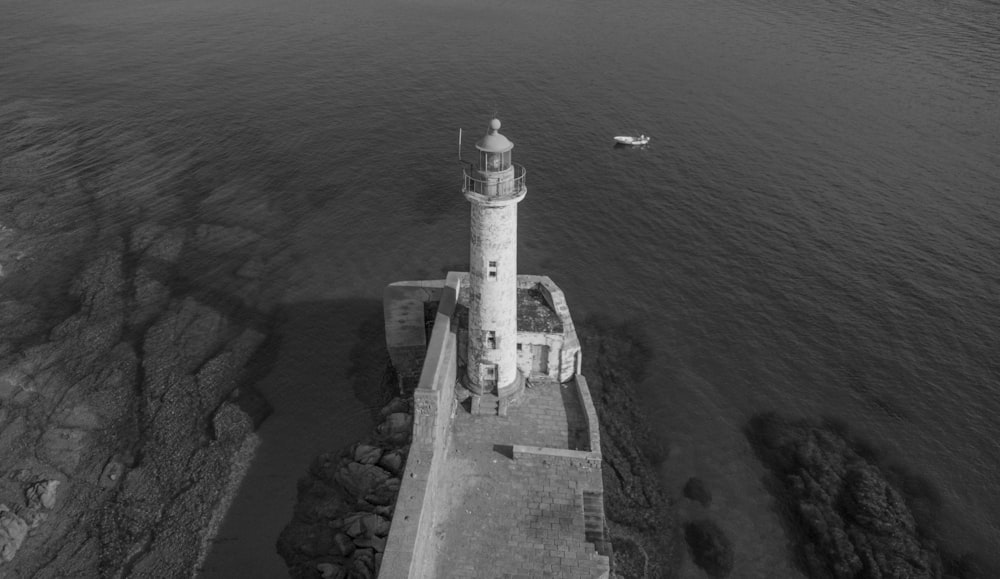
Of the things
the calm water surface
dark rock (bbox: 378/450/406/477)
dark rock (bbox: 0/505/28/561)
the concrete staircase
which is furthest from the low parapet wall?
dark rock (bbox: 0/505/28/561)

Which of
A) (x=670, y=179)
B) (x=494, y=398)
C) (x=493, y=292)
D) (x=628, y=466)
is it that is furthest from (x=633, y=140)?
(x=493, y=292)

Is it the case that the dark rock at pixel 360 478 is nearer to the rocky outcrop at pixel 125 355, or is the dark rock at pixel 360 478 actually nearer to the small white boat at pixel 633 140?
the rocky outcrop at pixel 125 355

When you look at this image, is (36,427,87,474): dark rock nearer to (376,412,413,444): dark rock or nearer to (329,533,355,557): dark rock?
(329,533,355,557): dark rock

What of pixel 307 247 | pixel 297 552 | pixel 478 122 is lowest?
pixel 297 552

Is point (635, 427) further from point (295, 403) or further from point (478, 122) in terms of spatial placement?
point (478, 122)

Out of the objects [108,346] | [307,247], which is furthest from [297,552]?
[307,247]

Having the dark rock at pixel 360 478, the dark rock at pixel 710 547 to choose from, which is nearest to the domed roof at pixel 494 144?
the dark rock at pixel 360 478
